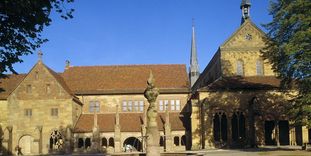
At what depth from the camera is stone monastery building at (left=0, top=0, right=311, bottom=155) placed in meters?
41.0

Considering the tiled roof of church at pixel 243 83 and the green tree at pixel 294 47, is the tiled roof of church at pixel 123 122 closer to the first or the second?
the tiled roof of church at pixel 243 83

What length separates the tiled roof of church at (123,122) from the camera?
4466 cm

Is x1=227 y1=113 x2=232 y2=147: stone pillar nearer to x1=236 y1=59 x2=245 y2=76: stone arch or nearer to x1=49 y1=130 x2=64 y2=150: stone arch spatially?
x1=236 y1=59 x2=245 y2=76: stone arch

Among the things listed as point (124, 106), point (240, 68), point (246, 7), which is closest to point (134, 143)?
point (124, 106)

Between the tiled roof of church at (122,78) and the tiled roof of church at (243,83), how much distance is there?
23.5 ft

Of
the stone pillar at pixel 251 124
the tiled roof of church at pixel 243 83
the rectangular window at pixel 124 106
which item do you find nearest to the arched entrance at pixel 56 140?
the rectangular window at pixel 124 106

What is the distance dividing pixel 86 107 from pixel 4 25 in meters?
32.8

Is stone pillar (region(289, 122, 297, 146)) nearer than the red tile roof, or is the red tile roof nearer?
stone pillar (region(289, 122, 297, 146))

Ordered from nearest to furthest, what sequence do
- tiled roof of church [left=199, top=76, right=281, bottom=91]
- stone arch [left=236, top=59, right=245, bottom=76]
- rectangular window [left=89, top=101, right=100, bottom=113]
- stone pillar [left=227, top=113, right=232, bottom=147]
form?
stone pillar [left=227, top=113, right=232, bottom=147], tiled roof of church [left=199, top=76, right=281, bottom=91], stone arch [left=236, top=59, right=245, bottom=76], rectangular window [left=89, top=101, right=100, bottom=113]

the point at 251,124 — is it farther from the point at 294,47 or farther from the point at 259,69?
the point at 294,47

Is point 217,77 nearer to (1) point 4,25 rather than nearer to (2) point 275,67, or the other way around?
(2) point 275,67

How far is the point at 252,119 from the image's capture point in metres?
40.7

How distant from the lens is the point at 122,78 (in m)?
51.2

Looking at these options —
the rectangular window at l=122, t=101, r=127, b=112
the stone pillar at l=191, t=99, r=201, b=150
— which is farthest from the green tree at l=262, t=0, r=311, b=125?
the rectangular window at l=122, t=101, r=127, b=112
